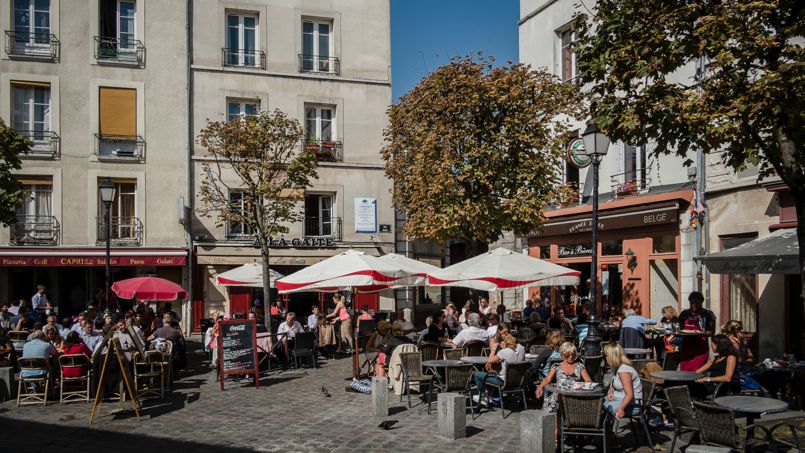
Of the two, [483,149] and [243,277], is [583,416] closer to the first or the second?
[483,149]

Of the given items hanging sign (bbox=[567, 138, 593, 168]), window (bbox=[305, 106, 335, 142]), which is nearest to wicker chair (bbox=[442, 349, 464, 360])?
hanging sign (bbox=[567, 138, 593, 168])

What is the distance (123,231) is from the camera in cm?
2347

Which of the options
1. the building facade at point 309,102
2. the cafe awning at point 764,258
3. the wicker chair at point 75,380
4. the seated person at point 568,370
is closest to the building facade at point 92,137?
the building facade at point 309,102

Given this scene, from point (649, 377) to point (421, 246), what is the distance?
73.6 feet

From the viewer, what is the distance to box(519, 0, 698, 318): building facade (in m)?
18.0

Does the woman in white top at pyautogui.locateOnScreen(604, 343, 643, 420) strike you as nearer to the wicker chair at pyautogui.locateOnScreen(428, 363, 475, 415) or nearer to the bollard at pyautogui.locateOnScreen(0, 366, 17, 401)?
the wicker chair at pyautogui.locateOnScreen(428, 363, 475, 415)

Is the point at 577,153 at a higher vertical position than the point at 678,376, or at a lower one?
higher

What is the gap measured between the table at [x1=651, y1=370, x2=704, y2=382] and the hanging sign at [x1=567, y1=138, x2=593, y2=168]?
11.8 meters

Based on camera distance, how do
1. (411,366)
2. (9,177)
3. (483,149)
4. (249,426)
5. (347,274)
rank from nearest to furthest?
(249,426) → (411,366) → (347,274) → (9,177) → (483,149)

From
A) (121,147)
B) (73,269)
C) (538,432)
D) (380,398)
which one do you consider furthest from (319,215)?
(538,432)

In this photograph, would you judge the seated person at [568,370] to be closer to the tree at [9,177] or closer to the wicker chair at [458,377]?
the wicker chair at [458,377]

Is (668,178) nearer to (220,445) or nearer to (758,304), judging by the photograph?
(758,304)

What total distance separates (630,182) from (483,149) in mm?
4920

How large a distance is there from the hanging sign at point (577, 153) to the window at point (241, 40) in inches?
452
